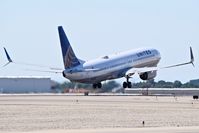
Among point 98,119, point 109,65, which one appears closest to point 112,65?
point 109,65

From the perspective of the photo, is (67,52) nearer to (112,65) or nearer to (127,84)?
(112,65)

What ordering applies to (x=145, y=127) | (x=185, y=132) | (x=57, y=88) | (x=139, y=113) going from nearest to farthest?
(x=185, y=132) < (x=145, y=127) < (x=139, y=113) < (x=57, y=88)

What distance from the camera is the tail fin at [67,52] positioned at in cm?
10431

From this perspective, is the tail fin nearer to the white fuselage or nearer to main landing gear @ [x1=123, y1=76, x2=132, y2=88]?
the white fuselage

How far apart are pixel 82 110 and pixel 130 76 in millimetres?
53579

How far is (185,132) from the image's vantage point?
37438mm

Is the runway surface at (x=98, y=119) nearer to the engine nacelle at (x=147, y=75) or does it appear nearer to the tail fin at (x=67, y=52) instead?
the tail fin at (x=67, y=52)

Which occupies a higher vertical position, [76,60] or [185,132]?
[76,60]

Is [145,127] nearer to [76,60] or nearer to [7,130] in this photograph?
[7,130]

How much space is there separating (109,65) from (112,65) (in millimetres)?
778

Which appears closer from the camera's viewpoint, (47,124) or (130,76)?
(47,124)

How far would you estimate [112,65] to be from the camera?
109m

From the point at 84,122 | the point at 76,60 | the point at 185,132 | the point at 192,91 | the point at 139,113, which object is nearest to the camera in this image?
the point at 185,132

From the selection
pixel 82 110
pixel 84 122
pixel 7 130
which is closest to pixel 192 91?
pixel 82 110
